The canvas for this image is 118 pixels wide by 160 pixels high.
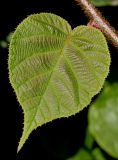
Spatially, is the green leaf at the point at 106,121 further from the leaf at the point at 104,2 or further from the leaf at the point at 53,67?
the leaf at the point at 53,67

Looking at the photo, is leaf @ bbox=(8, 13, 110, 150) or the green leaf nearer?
leaf @ bbox=(8, 13, 110, 150)

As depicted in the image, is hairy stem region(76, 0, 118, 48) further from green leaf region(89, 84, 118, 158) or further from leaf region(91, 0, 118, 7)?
green leaf region(89, 84, 118, 158)

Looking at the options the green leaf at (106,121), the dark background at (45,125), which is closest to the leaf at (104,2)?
the dark background at (45,125)

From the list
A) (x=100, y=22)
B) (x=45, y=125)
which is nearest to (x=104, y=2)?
(x=45, y=125)

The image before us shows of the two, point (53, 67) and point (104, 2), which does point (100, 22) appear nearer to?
point (53, 67)

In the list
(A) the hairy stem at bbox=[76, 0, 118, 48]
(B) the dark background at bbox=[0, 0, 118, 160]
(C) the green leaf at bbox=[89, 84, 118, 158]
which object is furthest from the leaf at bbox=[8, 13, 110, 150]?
(C) the green leaf at bbox=[89, 84, 118, 158]
